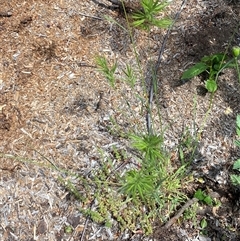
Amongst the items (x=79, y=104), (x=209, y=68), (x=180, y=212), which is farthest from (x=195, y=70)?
(x=180, y=212)

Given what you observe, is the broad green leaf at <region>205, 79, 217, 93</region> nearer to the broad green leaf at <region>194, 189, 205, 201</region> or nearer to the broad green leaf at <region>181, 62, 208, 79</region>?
the broad green leaf at <region>181, 62, 208, 79</region>

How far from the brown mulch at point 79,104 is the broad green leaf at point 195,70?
0.10 m

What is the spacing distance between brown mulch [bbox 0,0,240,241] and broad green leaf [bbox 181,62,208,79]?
10cm

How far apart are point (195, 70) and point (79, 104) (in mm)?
768

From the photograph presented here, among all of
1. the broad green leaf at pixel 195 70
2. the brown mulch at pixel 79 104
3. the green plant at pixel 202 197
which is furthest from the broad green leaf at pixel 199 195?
the broad green leaf at pixel 195 70

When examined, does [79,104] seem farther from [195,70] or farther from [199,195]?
[199,195]

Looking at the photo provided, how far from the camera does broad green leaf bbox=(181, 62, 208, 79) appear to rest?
2.48m

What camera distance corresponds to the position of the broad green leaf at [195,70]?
2.48 metres

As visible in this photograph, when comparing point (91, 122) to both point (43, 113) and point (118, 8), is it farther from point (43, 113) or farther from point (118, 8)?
point (118, 8)

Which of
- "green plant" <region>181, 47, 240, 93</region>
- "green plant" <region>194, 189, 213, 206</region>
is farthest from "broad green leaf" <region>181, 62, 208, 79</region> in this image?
"green plant" <region>194, 189, 213, 206</region>

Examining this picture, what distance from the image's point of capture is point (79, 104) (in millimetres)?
2453

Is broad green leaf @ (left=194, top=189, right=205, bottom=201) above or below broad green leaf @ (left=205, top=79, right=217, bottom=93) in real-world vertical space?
below

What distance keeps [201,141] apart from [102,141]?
23.9 inches

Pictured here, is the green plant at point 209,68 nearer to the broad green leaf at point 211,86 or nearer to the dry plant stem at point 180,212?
the broad green leaf at point 211,86
